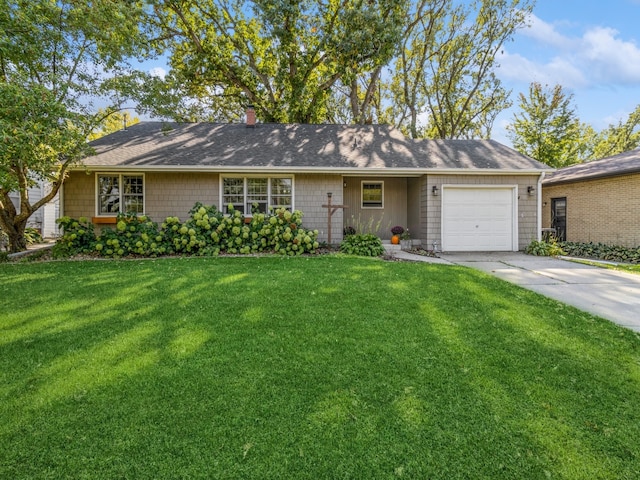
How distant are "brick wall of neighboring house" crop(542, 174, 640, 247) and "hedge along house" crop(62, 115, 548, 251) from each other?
2481 mm

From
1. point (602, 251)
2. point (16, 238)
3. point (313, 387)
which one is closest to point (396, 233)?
point (602, 251)

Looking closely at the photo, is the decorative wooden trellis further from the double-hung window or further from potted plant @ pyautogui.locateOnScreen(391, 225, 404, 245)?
potted plant @ pyautogui.locateOnScreen(391, 225, 404, 245)

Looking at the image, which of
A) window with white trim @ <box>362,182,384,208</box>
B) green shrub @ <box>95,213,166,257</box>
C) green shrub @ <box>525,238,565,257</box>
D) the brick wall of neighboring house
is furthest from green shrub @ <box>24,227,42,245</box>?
the brick wall of neighboring house

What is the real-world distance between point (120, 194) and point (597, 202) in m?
14.8

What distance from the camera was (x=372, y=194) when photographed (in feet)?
39.0

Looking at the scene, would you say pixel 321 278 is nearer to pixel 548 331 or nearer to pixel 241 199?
pixel 548 331

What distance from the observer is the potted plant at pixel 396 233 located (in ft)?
35.7

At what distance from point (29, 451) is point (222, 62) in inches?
677

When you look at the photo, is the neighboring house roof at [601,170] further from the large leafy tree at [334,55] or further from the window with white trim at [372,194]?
the large leafy tree at [334,55]

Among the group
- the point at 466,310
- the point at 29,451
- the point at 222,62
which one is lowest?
the point at 29,451

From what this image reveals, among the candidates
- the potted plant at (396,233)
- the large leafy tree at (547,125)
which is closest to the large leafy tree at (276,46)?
the potted plant at (396,233)

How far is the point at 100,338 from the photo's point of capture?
345 centimetres

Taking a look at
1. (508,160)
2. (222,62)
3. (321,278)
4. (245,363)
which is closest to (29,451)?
(245,363)

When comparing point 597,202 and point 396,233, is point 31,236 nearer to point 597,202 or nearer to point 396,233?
point 396,233
